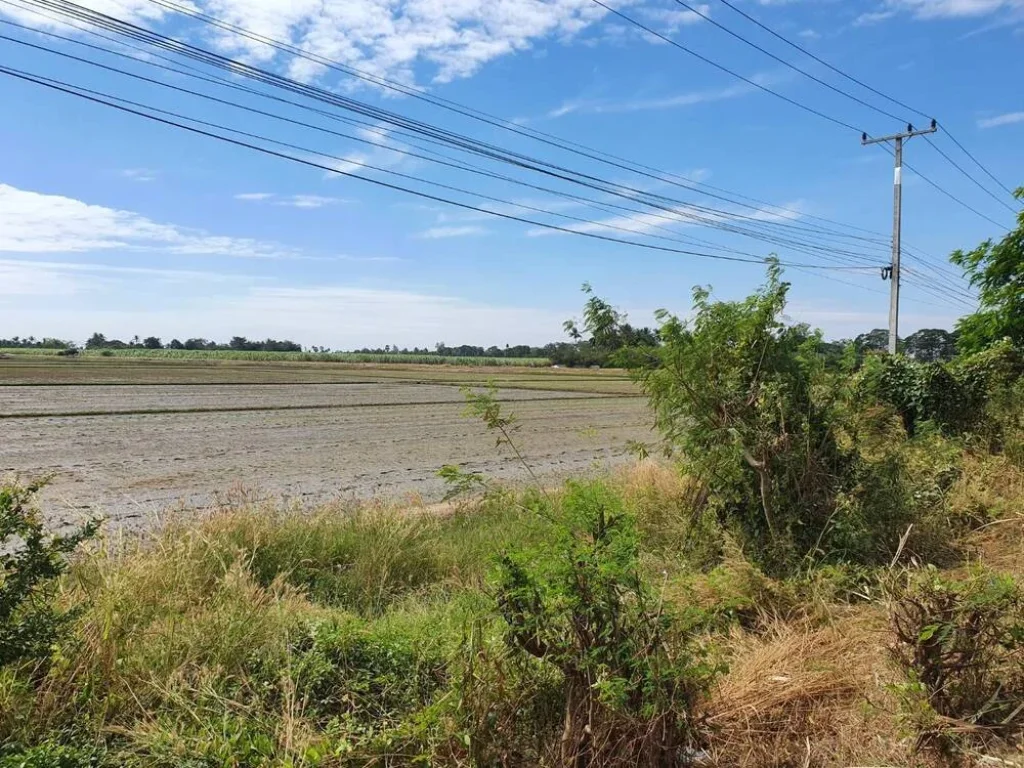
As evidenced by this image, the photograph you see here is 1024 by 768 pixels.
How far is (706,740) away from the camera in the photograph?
3281 mm

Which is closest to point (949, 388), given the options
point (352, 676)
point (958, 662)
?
point (958, 662)

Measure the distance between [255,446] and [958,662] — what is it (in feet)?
54.8

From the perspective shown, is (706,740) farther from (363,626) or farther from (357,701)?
(363,626)

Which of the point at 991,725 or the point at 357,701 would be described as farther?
the point at 357,701

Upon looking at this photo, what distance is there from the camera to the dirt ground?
11383 millimetres

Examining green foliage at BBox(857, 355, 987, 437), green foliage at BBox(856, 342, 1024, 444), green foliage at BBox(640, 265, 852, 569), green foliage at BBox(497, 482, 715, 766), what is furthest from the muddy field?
green foliage at BBox(857, 355, 987, 437)

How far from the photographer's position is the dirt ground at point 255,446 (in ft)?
37.3

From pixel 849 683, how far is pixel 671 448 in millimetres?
3345

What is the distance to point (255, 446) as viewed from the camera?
57.6 feet

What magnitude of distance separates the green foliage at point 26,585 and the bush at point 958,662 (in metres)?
4.13

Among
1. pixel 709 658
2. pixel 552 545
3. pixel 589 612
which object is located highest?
pixel 552 545

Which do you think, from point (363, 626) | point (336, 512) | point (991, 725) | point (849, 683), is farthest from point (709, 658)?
point (336, 512)

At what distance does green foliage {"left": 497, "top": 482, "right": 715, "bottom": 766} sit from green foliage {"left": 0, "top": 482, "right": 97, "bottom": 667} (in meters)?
2.23

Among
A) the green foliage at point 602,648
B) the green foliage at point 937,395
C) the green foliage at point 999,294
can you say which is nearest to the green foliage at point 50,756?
the green foliage at point 602,648
